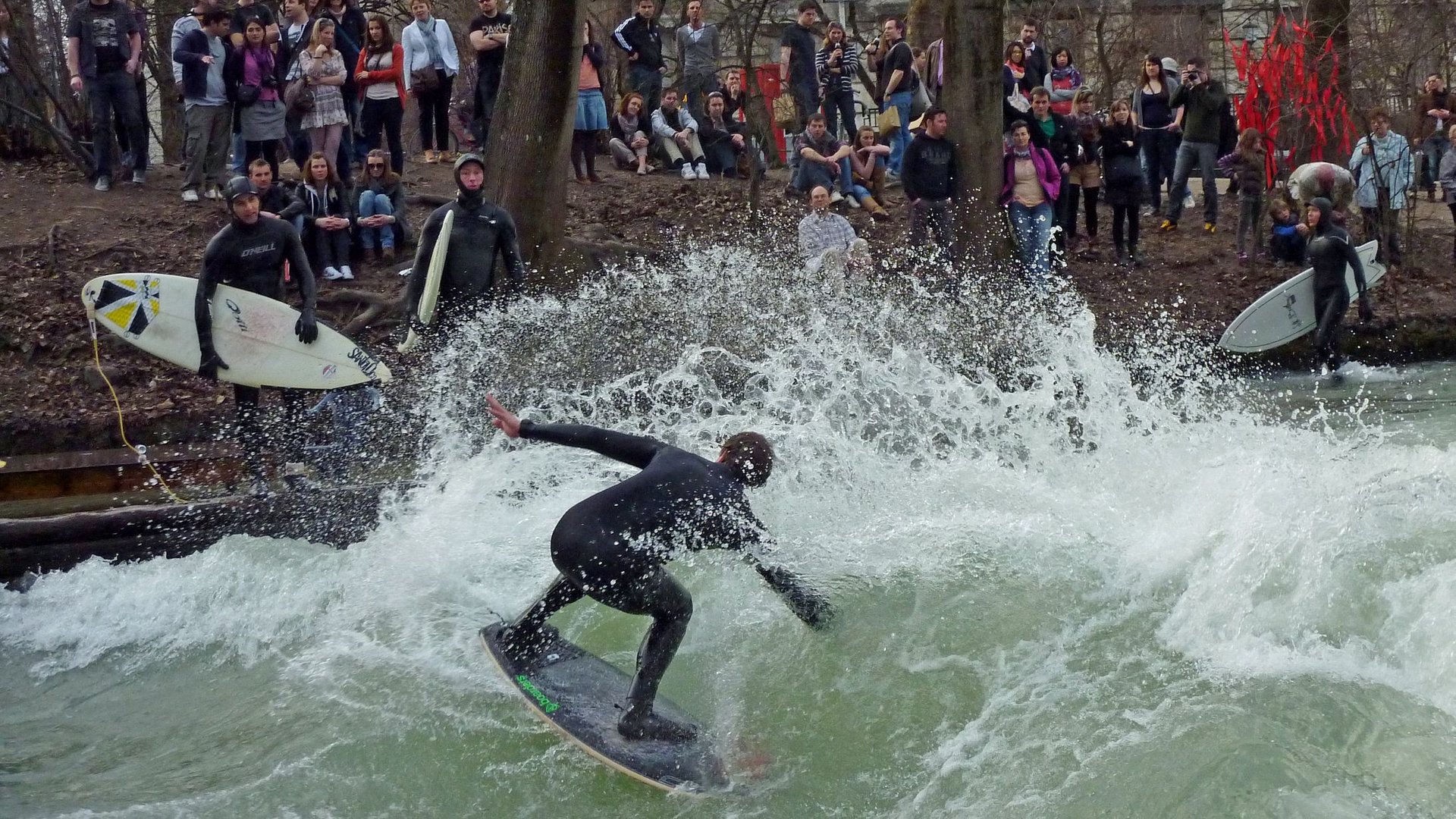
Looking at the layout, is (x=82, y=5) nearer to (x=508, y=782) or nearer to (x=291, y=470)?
(x=291, y=470)

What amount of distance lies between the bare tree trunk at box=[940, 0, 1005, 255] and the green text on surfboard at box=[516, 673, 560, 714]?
7857 mm

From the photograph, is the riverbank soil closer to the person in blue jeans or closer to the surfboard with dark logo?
the person in blue jeans

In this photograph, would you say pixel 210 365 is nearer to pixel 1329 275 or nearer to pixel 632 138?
pixel 632 138

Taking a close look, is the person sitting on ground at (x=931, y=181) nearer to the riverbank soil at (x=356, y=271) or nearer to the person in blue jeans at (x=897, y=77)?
the riverbank soil at (x=356, y=271)

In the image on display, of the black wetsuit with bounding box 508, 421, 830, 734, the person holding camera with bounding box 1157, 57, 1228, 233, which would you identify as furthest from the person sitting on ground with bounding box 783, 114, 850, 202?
the black wetsuit with bounding box 508, 421, 830, 734

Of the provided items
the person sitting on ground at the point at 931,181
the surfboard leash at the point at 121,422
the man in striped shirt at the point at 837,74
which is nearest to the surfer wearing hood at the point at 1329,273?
the person sitting on ground at the point at 931,181

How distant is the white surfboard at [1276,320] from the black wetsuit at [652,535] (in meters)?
8.84

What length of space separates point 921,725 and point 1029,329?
21.7 feet

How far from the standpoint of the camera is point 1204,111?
597 inches

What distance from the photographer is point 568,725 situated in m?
6.34

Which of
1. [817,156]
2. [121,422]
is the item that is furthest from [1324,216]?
[121,422]

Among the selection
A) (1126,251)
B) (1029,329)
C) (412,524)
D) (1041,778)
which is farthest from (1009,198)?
(1041,778)

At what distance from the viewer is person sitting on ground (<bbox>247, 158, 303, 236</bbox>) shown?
434 inches

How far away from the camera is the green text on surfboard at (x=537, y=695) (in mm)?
6461
